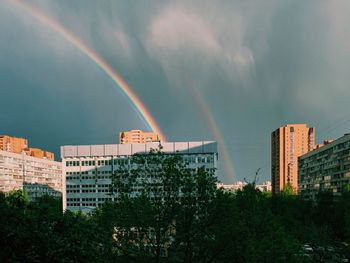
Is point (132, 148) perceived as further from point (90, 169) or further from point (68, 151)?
point (68, 151)

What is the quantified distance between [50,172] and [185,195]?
114442 mm

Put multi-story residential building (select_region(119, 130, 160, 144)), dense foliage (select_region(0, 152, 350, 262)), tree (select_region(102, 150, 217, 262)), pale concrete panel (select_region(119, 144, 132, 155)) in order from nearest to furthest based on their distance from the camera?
dense foliage (select_region(0, 152, 350, 262)), tree (select_region(102, 150, 217, 262)), pale concrete panel (select_region(119, 144, 132, 155)), multi-story residential building (select_region(119, 130, 160, 144))

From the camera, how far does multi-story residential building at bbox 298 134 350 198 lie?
62.5 meters

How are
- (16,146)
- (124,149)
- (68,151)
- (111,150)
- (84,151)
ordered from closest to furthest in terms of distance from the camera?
(124,149) < (111,150) < (84,151) < (68,151) < (16,146)

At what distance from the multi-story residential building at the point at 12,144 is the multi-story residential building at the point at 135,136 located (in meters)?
50.5

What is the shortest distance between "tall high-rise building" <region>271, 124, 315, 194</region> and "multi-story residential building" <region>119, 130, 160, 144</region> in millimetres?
58205

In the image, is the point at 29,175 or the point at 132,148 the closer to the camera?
the point at 132,148

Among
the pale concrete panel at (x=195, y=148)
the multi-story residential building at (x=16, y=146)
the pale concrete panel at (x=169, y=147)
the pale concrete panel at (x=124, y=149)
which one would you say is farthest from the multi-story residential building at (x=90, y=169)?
the multi-story residential building at (x=16, y=146)

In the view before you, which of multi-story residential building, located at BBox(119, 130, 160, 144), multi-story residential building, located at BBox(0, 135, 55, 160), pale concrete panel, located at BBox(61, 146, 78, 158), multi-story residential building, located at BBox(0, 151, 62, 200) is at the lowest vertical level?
multi-story residential building, located at BBox(0, 151, 62, 200)

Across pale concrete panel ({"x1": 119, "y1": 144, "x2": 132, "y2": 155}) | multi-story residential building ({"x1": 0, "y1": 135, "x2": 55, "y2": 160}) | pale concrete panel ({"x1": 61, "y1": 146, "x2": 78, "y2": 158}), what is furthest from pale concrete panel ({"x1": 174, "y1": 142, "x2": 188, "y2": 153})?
multi-story residential building ({"x1": 0, "y1": 135, "x2": 55, "y2": 160})

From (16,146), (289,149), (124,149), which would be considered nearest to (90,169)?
(124,149)

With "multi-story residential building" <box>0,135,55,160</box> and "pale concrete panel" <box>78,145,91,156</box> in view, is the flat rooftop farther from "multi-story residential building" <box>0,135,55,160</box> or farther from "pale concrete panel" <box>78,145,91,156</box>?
"multi-story residential building" <box>0,135,55,160</box>

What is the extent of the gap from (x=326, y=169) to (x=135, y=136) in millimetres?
107373

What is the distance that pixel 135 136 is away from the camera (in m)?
162
